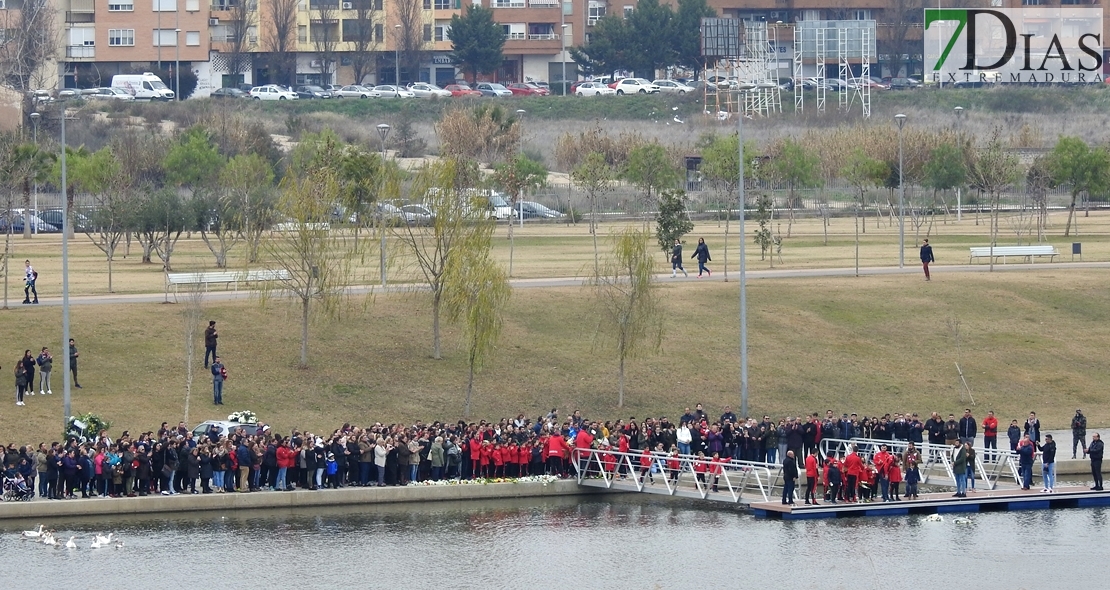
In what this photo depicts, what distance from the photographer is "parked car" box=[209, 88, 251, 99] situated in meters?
125

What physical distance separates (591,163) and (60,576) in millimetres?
46521

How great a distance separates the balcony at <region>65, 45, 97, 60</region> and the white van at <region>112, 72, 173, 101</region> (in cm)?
552

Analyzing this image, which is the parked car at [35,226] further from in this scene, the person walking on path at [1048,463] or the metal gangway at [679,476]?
the person walking on path at [1048,463]

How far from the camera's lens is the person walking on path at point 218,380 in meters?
42.1

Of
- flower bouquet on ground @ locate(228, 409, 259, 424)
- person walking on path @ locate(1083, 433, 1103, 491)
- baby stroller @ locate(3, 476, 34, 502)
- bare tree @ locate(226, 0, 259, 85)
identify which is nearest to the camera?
baby stroller @ locate(3, 476, 34, 502)

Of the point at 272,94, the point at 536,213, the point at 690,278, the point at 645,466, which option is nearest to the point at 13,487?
the point at 645,466

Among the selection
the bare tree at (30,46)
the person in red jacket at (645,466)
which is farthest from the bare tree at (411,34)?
the person in red jacket at (645,466)

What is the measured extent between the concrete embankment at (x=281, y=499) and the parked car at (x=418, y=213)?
13493 mm

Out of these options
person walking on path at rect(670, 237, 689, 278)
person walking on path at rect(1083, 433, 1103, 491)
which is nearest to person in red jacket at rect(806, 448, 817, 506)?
person walking on path at rect(1083, 433, 1103, 491)

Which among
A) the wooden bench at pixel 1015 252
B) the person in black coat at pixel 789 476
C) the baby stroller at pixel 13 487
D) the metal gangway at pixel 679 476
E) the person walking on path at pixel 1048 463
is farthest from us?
the wooden bench at pixel 1015 252

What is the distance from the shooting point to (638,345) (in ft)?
155

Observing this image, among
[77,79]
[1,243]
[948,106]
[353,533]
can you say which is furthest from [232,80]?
[353,533]

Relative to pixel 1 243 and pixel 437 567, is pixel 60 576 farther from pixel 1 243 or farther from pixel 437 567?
pixel 1 243

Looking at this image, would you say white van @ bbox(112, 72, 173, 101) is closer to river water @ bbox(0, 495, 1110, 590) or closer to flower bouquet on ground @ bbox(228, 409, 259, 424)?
flower bouquet on ground @ bbox(228, 409, 259, 424)
